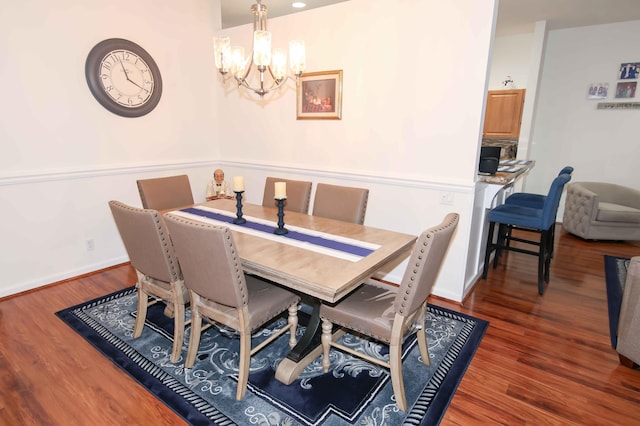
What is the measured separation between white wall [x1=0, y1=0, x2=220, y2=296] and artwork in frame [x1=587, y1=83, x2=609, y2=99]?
17.7 feet

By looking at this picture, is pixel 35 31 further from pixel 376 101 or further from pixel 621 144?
pixel 621 144

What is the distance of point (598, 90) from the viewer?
5.12 m

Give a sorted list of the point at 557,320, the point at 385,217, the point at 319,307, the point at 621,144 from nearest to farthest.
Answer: the point at 319,307, the point at 557,320, the point at 385,217, the point at 621,144

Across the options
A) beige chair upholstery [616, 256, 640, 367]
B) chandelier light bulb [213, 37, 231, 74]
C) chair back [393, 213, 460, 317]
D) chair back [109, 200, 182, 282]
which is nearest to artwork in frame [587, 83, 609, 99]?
beige chair upholstery [616, 256, 640, 367]

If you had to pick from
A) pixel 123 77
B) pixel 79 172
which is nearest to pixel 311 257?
pixel 79 172

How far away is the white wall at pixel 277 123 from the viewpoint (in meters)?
2.77

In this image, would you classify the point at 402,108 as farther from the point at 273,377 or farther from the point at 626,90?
the point at 626,90

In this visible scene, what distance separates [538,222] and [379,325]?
2063 millimetres

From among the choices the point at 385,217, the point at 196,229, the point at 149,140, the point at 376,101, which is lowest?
the point at 385,217

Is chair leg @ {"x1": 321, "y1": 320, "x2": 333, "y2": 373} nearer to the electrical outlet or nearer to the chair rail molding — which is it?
the electrical outlet

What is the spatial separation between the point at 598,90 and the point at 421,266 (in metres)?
5.37

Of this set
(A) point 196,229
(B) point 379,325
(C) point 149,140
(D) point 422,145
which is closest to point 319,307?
(B) point 379,325

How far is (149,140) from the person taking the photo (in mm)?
3777

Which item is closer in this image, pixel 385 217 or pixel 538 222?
pixel 538 222
